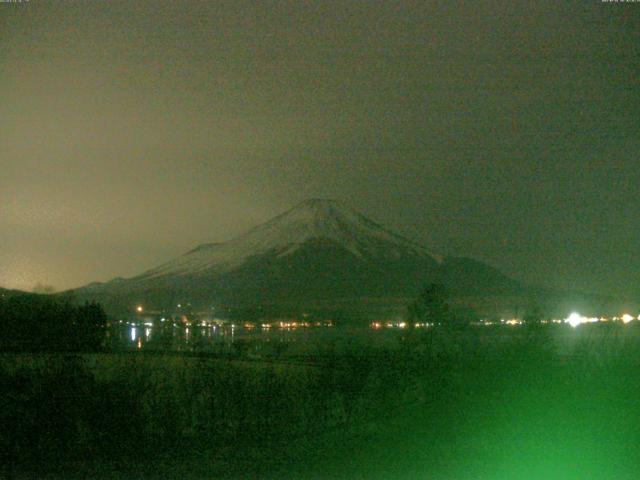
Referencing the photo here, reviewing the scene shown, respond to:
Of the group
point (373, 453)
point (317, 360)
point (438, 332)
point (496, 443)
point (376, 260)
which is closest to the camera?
point (373, 453)

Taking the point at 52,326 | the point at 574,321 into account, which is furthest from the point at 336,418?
the point at 52,326

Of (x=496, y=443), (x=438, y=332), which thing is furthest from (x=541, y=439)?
(x=438, y=332)

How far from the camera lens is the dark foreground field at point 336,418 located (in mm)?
11352

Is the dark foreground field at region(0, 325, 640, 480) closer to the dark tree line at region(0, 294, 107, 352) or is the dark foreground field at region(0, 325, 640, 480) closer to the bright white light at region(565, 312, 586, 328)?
the bright white light at region(565, 312, 586, 328)

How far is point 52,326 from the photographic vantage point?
1566 inches

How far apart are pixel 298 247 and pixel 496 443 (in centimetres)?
11515

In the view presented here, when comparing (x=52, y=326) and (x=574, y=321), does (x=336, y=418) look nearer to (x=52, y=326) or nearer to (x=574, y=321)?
(x=574, y=321)

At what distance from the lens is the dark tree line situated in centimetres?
3816

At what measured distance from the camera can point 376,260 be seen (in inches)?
4769

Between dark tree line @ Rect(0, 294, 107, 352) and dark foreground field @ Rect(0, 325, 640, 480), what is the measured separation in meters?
21.0

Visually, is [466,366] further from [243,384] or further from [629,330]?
[629,330]

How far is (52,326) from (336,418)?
90.9 ft

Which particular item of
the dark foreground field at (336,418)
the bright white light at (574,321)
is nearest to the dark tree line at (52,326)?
the bright white light at (574,321)

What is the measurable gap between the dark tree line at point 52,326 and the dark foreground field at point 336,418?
21.0 metres
